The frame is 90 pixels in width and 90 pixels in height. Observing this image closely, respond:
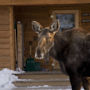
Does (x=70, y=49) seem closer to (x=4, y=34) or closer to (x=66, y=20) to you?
(x=4, y=34)

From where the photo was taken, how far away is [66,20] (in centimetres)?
1413

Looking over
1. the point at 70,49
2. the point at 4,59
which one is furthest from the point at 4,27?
the point at 70,49

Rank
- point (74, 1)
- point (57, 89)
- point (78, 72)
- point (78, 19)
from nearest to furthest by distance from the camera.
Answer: point (78, 72) → point (57, 89) → point (74, 1) → point (78, 19)

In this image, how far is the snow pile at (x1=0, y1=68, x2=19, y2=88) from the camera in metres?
10.7

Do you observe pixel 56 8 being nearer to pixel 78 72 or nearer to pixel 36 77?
pixel 36 77

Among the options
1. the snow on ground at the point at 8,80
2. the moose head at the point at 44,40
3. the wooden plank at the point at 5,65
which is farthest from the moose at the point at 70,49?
the wooden plank at the point at 5,65

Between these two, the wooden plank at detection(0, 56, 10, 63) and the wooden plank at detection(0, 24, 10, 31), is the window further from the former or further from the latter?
the wooden plank at detection(0, 56, 10, 63)

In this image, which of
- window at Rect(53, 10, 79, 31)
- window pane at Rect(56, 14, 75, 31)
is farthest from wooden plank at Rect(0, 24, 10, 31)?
window pane at Rect(56, 14, 75, 31)

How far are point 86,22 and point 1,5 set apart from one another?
13.8 ft

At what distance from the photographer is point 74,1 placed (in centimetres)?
1130

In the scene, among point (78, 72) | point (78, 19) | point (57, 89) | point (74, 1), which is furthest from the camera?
point (78, 19)

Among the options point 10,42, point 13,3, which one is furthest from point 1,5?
point 10,42

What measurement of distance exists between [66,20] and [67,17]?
6.0 inches

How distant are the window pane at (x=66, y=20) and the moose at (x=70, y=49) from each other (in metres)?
6.86
